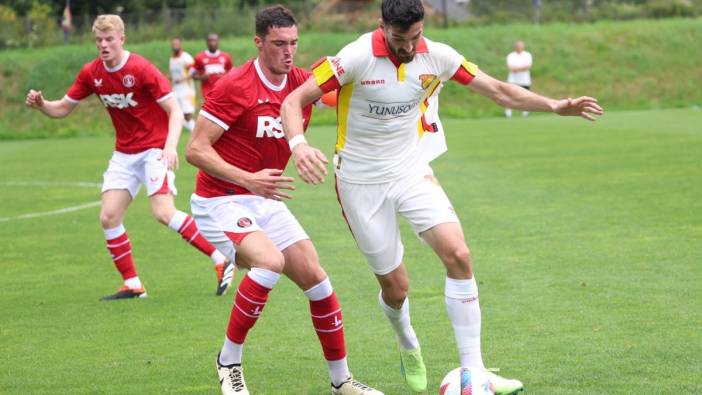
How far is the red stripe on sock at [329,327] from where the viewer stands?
22.1ft

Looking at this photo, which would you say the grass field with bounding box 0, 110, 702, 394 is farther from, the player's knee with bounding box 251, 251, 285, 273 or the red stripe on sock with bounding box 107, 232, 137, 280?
the player's knee with bounding box 251, 251, 285, 273

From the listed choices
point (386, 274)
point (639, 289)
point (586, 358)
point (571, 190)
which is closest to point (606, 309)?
point (639, 289)

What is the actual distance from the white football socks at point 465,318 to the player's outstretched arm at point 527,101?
1.13m

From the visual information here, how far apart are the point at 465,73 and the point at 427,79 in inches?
10.6

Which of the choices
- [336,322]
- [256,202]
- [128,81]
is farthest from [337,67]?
[128,81]

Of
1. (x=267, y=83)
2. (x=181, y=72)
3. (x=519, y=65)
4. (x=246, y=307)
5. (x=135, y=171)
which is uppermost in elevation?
(x=267, y=83)

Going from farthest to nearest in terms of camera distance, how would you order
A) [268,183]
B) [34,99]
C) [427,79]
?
[34,99] < [427,79] < [268,183]

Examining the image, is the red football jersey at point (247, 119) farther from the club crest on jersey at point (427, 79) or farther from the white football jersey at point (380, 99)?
the club crest on jersey at point (427, 79)

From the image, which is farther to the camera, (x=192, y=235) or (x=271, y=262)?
(x=192, y=235)

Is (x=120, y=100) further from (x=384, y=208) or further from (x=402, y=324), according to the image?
(x=402, y=324)

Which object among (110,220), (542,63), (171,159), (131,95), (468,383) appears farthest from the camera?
(542,63)

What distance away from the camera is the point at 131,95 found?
10.1 meters

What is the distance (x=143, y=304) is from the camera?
9.77m

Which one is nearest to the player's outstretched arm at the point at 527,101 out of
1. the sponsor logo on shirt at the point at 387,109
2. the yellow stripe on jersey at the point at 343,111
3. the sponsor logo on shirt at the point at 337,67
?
the sponsor logo on shirt at the point at 387,109
